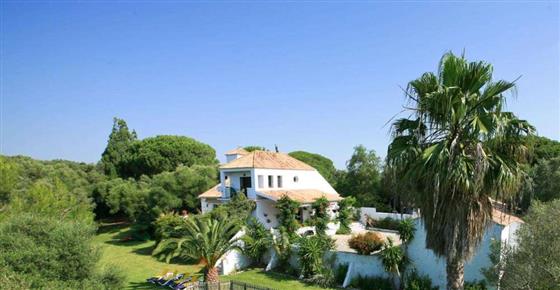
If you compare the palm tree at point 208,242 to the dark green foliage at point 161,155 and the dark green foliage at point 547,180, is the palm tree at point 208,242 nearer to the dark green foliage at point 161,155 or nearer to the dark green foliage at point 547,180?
the dark green foliage at point 547,180

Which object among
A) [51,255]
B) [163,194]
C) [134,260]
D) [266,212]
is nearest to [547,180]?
[266,212]

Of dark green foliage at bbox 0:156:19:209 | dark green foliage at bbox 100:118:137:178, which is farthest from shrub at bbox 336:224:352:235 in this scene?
dark green foliage at bbox 100:118:137:178

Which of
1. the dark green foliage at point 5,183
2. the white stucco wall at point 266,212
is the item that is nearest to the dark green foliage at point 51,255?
the dark green foliage at point 5,183

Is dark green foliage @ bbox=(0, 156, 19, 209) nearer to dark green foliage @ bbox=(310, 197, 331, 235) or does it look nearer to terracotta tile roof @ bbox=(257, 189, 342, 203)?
terracotta tile roof @ bbox=(257, 189, 342, 203)

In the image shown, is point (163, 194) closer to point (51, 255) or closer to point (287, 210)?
point (287, 210)

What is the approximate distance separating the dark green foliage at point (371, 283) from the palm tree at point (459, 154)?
7398 millimetres

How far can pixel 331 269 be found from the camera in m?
17.8

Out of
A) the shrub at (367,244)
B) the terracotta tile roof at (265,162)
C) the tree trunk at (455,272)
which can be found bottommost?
the shrub at (367,244)

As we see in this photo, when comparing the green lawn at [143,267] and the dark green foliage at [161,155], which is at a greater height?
the dark green foliage at [161,155]

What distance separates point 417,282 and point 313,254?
5.35m

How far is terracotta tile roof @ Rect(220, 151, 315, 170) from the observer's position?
30719 mm

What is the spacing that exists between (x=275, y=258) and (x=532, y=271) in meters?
14.9

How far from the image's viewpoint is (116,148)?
5812cm

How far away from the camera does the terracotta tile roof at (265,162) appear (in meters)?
30.7
